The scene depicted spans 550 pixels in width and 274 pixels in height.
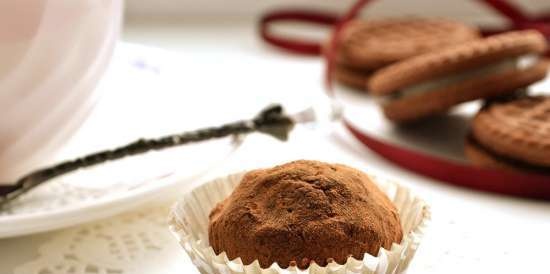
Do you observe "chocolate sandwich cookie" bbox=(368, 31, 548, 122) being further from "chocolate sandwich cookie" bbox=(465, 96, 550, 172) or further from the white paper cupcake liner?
the white paper cupcake liner

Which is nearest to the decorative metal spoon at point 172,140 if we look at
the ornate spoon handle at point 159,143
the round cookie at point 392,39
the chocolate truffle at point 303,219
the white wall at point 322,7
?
the ornate spoon handle at point 159,143

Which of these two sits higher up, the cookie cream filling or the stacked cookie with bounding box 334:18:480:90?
the cookie cream filling

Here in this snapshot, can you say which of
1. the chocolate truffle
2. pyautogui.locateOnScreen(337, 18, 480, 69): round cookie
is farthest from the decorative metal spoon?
pyautogui.locateOnScreen(337, 18, 480, 69): round cookie

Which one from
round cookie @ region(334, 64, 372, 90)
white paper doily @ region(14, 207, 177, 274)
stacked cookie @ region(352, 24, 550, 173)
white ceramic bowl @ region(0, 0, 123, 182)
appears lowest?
round cookie @ region(334, 64, 372, 90)

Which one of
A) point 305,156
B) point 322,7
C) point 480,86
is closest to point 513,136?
point 480,86

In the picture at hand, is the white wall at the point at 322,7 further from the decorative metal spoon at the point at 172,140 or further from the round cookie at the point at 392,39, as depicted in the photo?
the decorative metal spoon at the point at 172,140

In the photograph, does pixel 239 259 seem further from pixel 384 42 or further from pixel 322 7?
pixel 322 7

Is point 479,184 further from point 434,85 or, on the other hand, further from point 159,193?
point 159,193

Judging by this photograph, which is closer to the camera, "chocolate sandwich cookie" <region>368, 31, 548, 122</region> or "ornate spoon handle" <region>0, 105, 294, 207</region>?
"ornate spoon handle" <region>0, 105, 294, 207</region>
